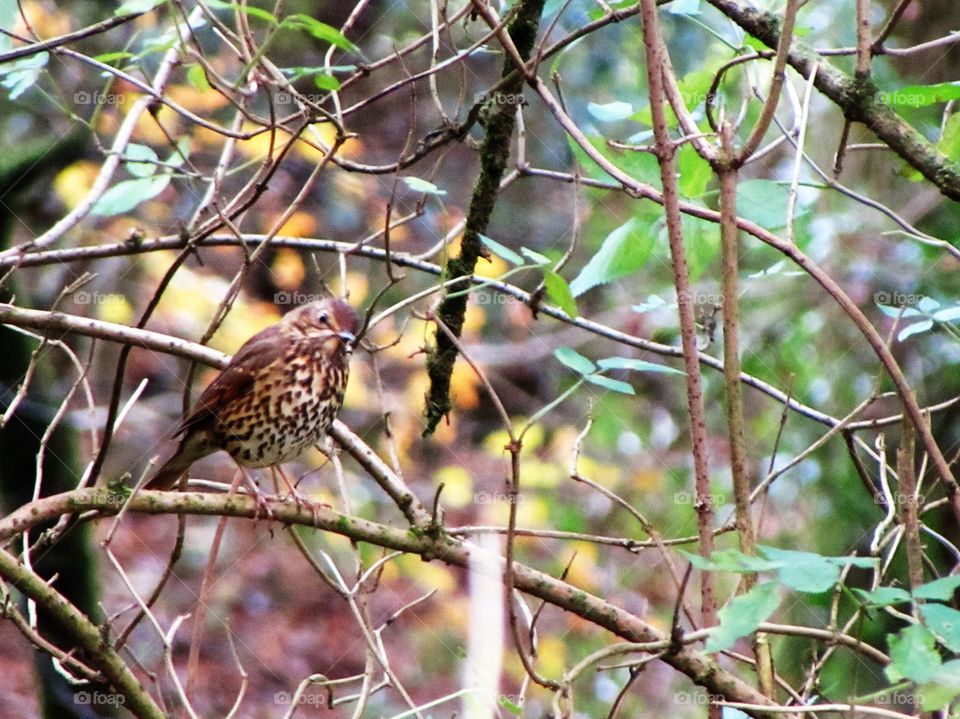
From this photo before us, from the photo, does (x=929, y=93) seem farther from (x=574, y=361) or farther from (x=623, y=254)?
(x=574, y=361)

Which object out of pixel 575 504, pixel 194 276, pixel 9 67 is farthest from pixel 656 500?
pixel 9 67

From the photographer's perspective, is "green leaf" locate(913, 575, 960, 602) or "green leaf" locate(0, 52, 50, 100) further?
"green leaf" locate(0, 52, 50, 100)

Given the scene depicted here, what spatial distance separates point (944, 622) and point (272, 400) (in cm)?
Result: 232

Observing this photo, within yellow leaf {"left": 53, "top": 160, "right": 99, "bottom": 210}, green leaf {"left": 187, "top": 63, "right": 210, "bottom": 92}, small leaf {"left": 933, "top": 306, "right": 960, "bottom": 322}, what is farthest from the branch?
yellow leaf {"left": 53, "top": 160, "right": 99, "bottom": 210}

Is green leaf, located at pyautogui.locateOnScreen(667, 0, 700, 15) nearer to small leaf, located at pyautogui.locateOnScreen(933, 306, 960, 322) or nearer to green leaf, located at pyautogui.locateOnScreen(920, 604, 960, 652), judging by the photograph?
small leaf, located at pyautogui.locateOnScreen(933, 306, 960, 322)

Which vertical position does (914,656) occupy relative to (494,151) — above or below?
below

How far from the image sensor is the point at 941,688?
1.35 metres

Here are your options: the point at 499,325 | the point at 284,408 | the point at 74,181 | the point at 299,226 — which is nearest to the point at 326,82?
the point at 284,408

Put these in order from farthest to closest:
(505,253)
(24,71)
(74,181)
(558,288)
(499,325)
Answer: (499,325) < (74,181) < (24,71) < (505,253) < (558,288)

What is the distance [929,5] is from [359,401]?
4.11 metres

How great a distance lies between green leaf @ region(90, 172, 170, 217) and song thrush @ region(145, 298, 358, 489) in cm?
63

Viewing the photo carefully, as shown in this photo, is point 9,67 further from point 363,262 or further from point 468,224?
point 363,262

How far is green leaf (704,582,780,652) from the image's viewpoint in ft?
4.52

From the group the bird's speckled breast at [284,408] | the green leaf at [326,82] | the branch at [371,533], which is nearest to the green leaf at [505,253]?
the green leaf at [326,82]
